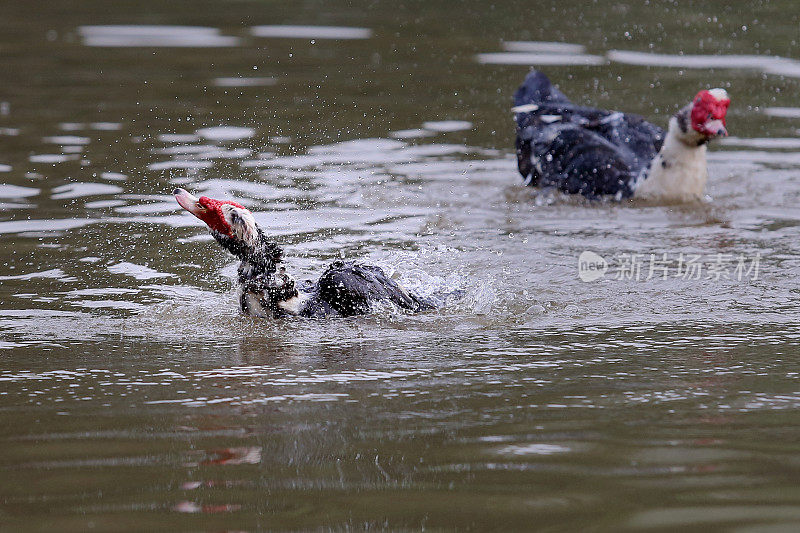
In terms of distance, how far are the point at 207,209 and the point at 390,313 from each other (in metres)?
0.95

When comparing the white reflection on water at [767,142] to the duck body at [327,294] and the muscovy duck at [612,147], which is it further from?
the duck body at [327,294]

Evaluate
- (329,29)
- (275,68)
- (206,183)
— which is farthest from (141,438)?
(329,29)

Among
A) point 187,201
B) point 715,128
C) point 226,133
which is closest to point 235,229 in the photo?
point 187,201

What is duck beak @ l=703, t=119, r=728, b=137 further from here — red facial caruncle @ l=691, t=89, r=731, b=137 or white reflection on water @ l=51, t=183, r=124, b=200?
white reflection on water @ l=51, t=183, r=124, b=200

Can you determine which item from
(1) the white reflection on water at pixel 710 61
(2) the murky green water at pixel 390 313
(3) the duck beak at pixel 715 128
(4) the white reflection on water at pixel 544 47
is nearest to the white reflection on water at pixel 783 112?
(2) the murky green water at pixel 390 313

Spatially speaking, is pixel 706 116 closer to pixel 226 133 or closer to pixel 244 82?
pixel 226 133

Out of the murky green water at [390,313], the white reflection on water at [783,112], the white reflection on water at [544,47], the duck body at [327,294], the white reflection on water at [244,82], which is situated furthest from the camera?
the white reflection on water at [544,47]

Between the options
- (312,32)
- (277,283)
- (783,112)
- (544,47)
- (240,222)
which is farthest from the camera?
(312,32)

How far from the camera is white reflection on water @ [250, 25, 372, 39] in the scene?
12.8m

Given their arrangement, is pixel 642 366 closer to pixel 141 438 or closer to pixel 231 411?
pixel 231 411

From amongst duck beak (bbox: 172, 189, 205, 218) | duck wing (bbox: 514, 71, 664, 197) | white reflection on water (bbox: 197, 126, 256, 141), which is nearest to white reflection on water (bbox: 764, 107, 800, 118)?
duck wing (bbox: 514, 71, 664, 197)

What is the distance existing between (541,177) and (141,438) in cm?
490

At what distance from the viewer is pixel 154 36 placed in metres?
13.0

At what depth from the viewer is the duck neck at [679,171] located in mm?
7949
